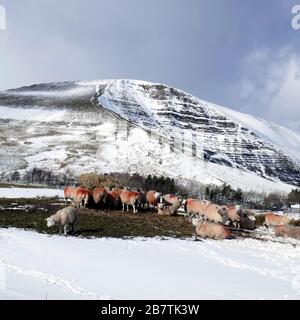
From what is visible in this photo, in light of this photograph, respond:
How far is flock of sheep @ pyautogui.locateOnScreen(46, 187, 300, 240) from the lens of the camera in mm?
25878

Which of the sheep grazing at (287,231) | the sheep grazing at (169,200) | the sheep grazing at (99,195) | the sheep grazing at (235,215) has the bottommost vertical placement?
the sheep grazing at (287,231)

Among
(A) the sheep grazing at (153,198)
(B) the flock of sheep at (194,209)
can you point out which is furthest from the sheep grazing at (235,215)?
(A) the sheep grazing at (153,198)

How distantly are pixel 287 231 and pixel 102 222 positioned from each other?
11.4 meters

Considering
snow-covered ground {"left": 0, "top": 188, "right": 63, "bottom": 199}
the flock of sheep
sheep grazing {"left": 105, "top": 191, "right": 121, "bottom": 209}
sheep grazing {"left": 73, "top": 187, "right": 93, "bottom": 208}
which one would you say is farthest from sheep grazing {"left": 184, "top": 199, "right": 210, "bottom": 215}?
snow-covered ground {"left": 0, "top": 188, "right": 63, "bottom": 199}

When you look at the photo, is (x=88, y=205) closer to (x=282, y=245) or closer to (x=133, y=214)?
(x=133, y=214)

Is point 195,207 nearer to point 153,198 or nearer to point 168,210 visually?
point 168,210

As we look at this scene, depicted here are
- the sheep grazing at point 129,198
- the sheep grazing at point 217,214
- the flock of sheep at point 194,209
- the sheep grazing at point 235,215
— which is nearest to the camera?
the flock of sheep at point 194,209

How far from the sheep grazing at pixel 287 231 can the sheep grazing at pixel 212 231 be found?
518cm

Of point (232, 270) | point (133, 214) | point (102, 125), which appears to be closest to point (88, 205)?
point (133, 214)

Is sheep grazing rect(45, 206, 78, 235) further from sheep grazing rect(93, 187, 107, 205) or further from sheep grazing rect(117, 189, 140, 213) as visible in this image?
sheep grazing rect(117, 189, 140, 213)

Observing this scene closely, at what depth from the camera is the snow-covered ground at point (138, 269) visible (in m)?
12.3

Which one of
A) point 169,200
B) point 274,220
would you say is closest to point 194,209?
point 169,200

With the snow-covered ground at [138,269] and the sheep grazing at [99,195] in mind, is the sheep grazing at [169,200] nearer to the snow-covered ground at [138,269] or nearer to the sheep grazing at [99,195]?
the sheep grazing at [99,195]
